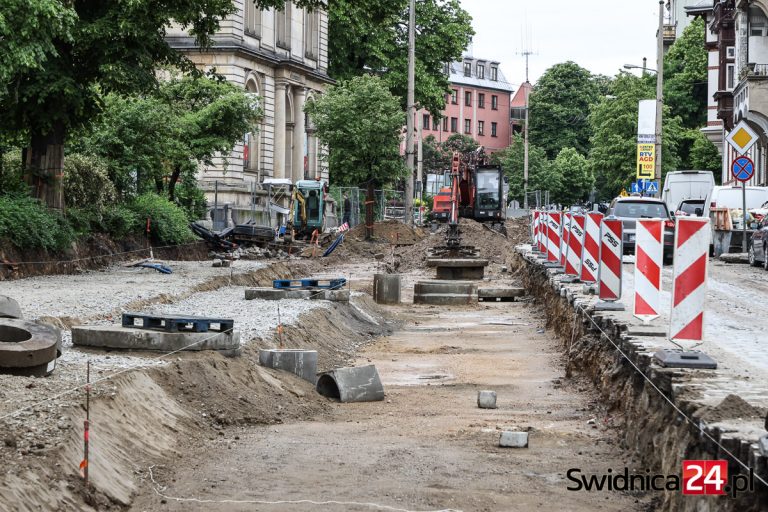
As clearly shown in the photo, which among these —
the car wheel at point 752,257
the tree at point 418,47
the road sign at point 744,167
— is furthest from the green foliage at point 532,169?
the car wheel at point 752,257

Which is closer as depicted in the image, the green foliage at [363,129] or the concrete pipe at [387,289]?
the concrete pipe at [387,289]

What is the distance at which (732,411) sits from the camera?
6.89 m

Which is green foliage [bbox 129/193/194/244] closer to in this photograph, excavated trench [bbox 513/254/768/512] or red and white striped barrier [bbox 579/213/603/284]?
red and white striped barrier [bbox 579/213/603/284]

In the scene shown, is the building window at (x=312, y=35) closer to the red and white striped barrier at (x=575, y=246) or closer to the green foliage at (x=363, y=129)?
the green foliage at (x=363, y=129)

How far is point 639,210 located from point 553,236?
4.85 m

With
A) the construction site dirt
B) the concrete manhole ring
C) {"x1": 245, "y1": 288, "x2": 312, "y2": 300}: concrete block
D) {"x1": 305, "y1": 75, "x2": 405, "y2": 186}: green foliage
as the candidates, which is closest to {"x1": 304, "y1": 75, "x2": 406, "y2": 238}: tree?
{"x1": 305, "y1": 75, "x2": 405, "y2": 186}: green foliage

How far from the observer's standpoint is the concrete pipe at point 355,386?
12.7 m

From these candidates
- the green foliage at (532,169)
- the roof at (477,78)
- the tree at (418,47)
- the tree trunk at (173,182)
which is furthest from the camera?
the roof at (477,78)

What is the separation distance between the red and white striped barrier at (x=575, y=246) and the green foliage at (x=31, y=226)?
10660mm

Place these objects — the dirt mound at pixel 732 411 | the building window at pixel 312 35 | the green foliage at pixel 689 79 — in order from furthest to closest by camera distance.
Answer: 1. the green foliage at pixel 689 79
2. the building window at pixel 312 35
3. the dirt mound at pixel 732 411

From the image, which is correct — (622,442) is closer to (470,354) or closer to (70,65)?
(470,354)

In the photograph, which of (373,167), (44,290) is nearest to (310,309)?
(44,290)

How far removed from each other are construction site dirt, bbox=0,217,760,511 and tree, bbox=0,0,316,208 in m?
6.39

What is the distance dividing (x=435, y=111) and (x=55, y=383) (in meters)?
56.5
